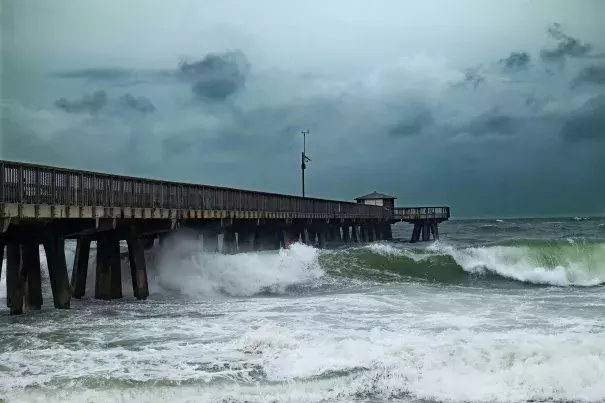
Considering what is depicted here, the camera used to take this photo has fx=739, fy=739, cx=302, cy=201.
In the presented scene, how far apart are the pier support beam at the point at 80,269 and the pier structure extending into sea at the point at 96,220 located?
3cm

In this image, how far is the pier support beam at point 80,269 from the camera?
80.8 ft

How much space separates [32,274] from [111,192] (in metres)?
3.35

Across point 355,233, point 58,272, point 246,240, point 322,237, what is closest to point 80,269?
point 58,272

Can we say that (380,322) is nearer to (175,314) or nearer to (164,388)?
(175,314)

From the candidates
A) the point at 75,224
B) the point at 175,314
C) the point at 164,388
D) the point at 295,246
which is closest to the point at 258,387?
the point at 164,388

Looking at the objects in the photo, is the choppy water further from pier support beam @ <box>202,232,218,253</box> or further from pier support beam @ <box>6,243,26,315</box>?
pier support beam @ <box>202,232,218,253</box>

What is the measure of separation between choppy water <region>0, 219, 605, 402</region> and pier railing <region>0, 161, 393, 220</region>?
3035 millimetres

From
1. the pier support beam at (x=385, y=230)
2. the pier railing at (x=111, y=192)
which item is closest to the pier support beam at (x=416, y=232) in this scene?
the pier support beam at (x=385, y=230)

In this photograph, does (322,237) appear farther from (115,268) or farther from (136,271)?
(115,268)

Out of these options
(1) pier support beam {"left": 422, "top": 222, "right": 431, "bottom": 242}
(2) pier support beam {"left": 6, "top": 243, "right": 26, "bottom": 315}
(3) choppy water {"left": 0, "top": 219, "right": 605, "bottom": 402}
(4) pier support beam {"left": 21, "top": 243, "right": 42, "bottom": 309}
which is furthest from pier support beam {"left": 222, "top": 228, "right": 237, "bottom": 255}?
(1) pier support beam {"left": 422, "top": 222, "right": 431, "bottom": 242}

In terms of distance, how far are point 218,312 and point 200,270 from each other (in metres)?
9.05

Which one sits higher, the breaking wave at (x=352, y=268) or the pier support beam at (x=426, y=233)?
the pier support beam at (x=426, y=233)

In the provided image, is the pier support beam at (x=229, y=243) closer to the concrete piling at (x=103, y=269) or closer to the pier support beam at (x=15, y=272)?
the concrete piling at (x=103, y=269)

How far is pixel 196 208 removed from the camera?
95.1 feet
